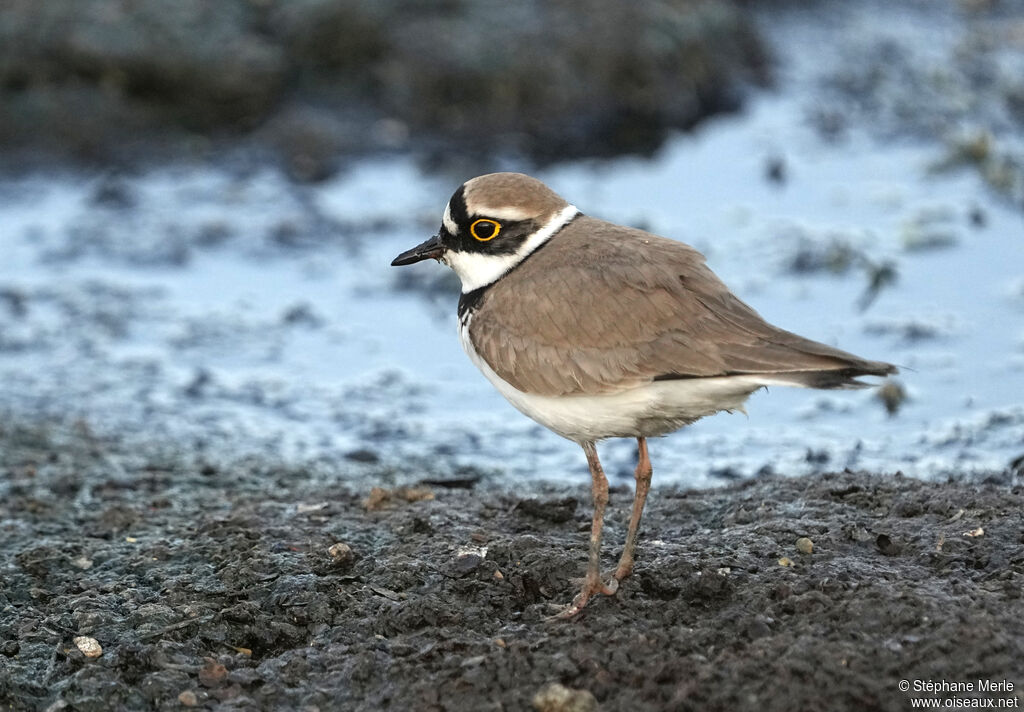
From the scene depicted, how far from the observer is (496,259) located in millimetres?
4852

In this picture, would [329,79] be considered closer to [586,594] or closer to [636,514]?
[636,514]

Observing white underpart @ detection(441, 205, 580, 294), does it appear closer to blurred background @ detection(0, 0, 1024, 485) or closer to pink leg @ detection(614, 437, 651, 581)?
pink leg @ detection(614, 437, 651, 581)

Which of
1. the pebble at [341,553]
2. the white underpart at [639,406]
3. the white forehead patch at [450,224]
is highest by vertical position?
the white forehead patch at [450,224]

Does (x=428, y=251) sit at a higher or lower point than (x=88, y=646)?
higher

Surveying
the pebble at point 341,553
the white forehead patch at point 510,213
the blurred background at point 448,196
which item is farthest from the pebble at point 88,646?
the blurred background at point 448,196

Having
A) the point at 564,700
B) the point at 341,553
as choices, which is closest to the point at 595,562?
the point at 564,700

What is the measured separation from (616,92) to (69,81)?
4.73 m

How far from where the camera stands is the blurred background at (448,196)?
712 cm

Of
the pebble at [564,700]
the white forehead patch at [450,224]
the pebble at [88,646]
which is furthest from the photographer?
the white forehead patch at [450,224]

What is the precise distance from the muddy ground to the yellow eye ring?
3.92 feet

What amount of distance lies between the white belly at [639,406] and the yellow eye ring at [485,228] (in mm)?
544

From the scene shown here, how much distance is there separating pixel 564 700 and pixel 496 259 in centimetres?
178

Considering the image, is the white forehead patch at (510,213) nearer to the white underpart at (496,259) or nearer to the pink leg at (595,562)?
the white underpart at (496,259)

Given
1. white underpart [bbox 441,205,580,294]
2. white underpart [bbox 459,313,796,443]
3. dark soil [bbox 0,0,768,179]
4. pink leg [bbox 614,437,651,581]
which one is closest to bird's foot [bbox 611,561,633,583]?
pink leg [bbox 614,437,651,581]
